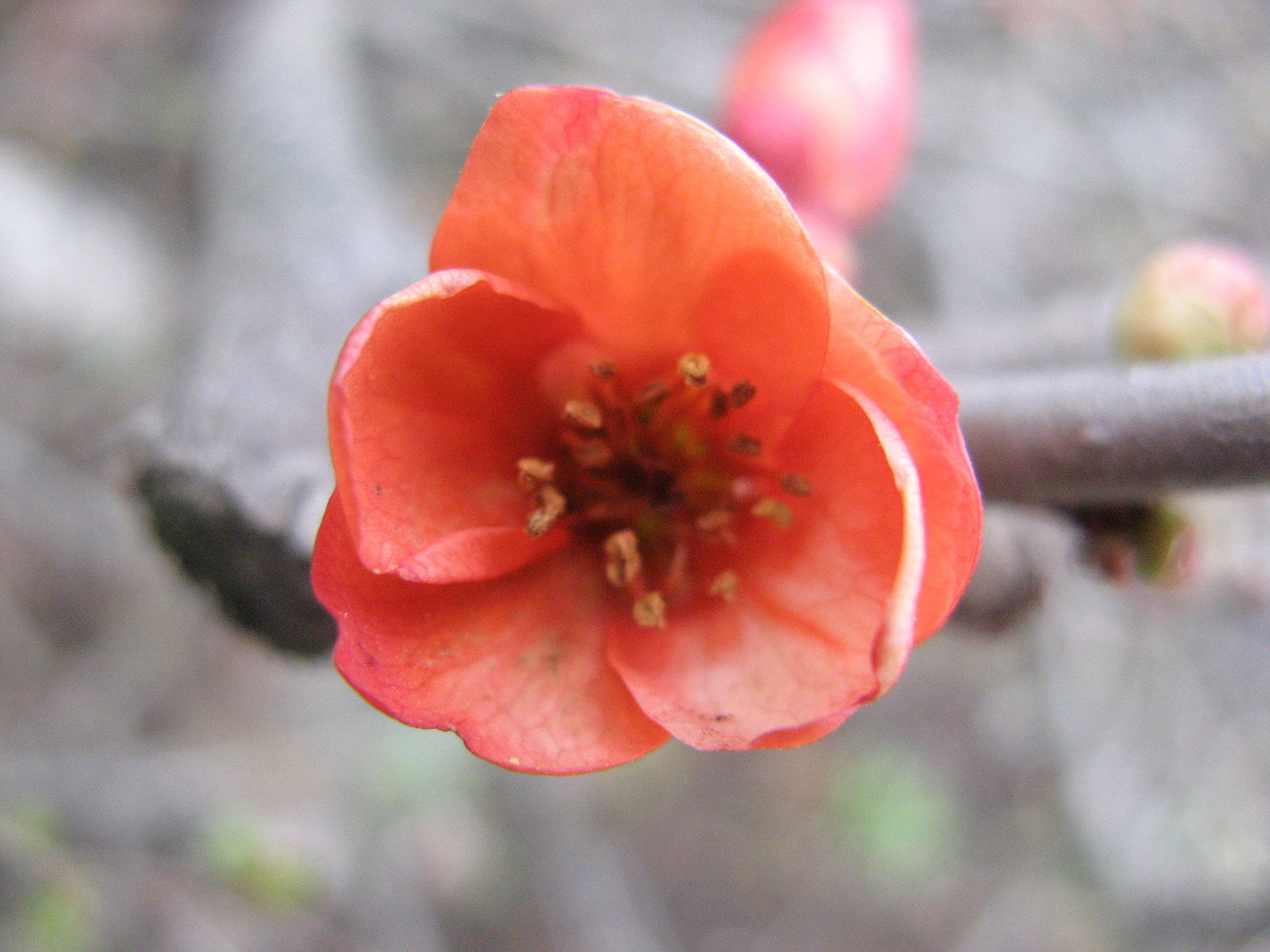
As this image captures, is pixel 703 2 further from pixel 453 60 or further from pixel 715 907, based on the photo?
pixel 715 907

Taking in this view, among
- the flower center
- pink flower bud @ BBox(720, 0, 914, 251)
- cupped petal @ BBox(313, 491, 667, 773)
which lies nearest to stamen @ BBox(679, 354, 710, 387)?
the flower center

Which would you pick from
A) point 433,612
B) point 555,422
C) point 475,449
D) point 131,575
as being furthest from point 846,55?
point 131,575

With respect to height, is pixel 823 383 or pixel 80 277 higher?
pixel 823 383

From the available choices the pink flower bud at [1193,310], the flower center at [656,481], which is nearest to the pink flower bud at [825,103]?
the pink flower bud at [1193,310]

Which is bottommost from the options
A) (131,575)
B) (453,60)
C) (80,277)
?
(131,575)

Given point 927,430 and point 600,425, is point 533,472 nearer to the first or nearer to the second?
point 600,425

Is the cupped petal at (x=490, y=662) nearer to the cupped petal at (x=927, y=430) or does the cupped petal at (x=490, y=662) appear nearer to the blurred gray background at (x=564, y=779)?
the cupped petal at (x=927, y=430)

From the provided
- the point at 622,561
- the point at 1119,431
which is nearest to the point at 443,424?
the point at 622,561
